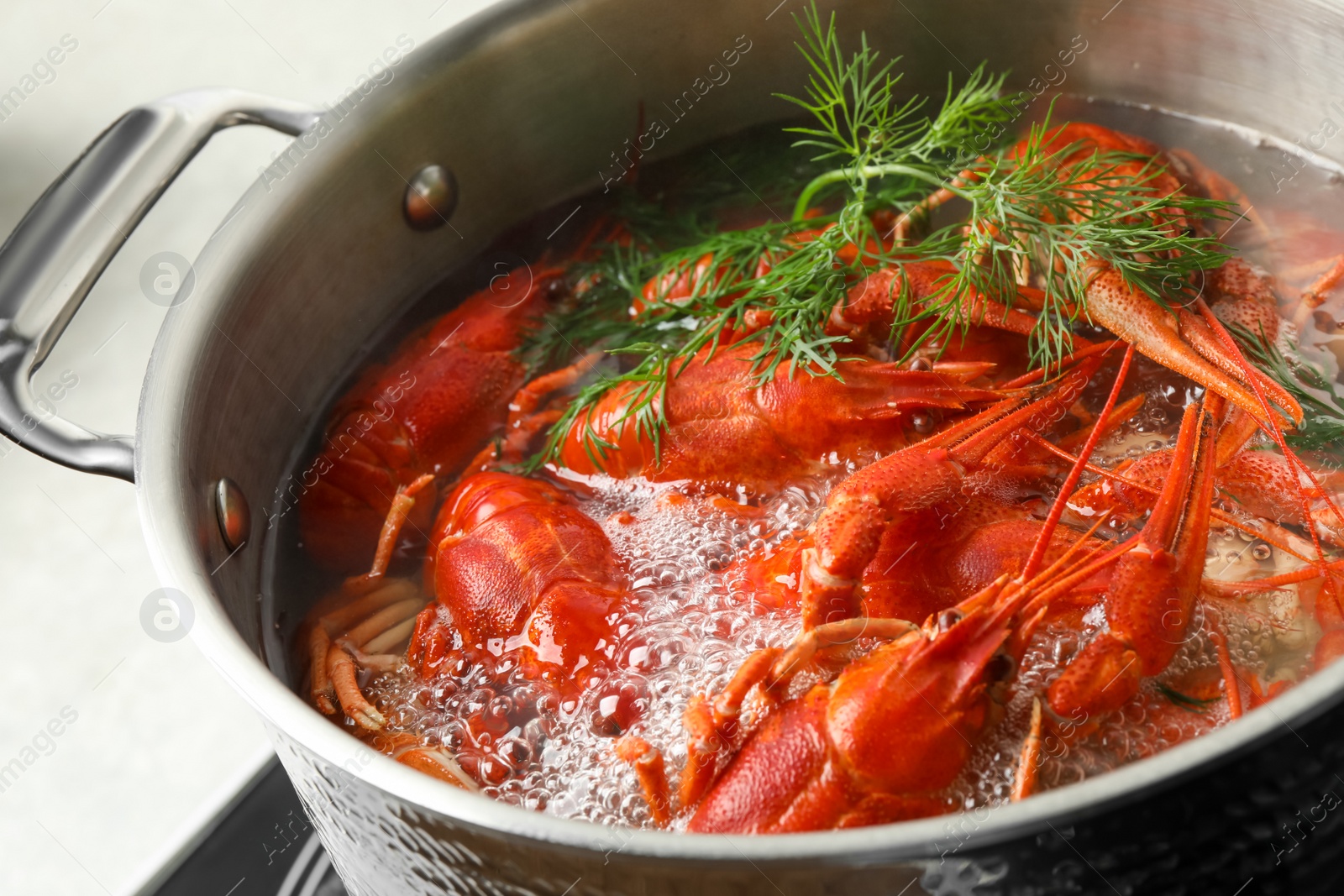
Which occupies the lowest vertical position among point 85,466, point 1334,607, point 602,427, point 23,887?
point 23,887

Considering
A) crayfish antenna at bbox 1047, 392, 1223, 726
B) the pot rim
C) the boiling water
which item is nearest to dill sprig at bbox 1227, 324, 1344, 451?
the boiling water

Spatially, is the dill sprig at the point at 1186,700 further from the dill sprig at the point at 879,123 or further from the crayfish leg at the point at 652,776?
the dill sprig at the point at 879,123

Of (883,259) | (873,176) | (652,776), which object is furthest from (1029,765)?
(873,176)

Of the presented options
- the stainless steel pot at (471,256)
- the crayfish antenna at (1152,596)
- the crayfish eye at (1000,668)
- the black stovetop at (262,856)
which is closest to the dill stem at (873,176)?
the stainless steel pot at (471,256)

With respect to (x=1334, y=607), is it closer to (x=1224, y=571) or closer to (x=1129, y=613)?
(x=1224, y=571)

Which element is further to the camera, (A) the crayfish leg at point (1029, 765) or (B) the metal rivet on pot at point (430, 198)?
(B) the metal rivet on pot at point (430, 198)

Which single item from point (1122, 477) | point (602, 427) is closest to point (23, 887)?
point (602, 427)
